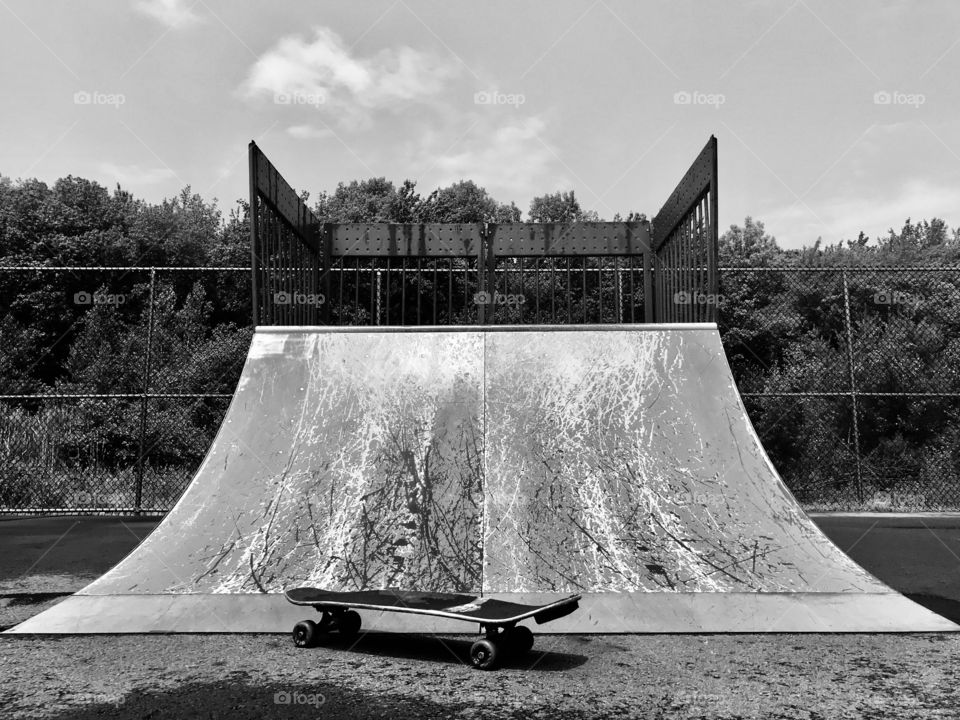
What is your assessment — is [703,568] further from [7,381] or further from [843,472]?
[7,381]

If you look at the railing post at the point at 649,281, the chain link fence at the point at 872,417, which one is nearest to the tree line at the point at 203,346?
the chain link fence at the point at 872,417

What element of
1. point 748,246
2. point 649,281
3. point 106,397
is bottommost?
point 106,397

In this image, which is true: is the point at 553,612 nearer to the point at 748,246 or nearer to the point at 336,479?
the point at 336,479

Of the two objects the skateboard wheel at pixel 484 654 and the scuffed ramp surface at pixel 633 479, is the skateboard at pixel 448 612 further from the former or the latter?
the scuffed ramp surface at pixel 633 479

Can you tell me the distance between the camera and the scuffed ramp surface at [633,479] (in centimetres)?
406

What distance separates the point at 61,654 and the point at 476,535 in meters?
2.01

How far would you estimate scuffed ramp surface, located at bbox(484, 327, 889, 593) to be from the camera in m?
4.06

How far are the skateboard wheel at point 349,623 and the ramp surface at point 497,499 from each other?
0.62ft

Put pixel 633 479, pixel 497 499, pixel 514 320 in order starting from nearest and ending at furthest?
pixel 497 499 < pixel 633 479 < pixel 514 320

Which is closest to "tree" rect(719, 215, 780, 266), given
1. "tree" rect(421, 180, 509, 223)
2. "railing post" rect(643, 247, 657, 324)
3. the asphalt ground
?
"tree" rect(421, 180, 509, 223)

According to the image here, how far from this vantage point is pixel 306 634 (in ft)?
11.8

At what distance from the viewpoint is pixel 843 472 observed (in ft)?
38.3

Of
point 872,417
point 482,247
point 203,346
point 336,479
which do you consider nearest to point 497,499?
point 336,479

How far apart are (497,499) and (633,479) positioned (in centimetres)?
80
